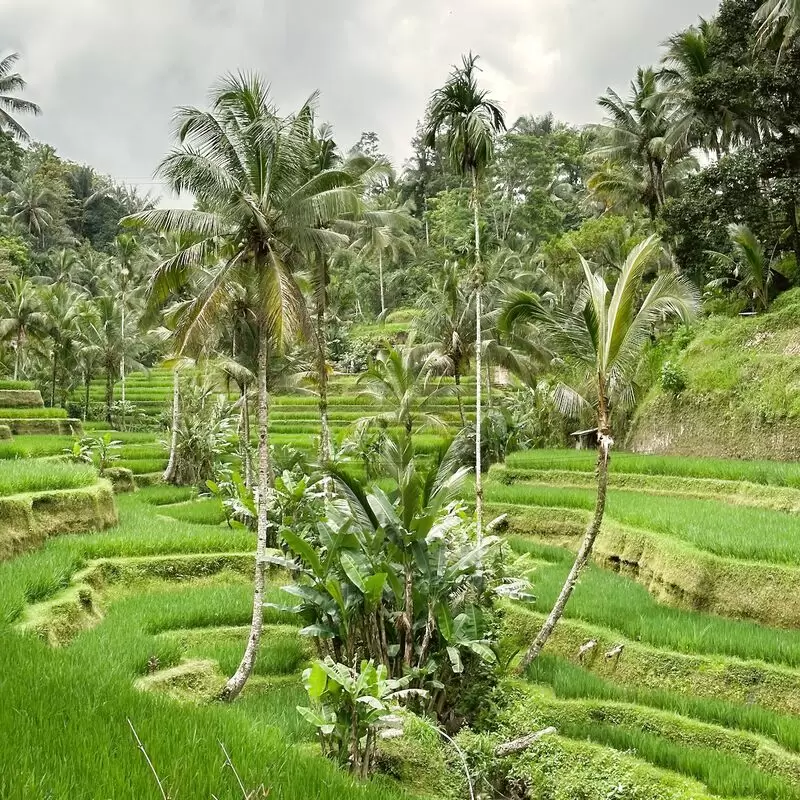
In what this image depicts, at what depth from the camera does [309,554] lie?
7.23 meters

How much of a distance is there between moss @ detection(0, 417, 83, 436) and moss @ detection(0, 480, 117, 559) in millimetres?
9399

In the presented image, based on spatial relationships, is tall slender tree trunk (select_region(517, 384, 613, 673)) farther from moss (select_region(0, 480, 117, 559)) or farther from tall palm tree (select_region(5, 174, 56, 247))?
tall palm tree (select_region(5, 174, 56, 247))

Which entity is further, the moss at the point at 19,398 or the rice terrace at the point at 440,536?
the moss at the point at 19,398

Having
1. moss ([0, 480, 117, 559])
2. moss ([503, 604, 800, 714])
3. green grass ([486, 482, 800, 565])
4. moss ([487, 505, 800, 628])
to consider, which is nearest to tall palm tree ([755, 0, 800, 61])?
green grass ([486, 482, 800, 565])

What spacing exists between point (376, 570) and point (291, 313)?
132 inches

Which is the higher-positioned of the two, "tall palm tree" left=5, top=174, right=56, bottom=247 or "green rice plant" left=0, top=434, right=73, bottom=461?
"tall palm tree" left=5, top=174, right=56, bottom=247

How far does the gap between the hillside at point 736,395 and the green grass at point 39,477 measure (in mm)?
14563

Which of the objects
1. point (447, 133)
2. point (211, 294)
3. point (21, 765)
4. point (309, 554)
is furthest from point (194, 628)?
point (447, 133)

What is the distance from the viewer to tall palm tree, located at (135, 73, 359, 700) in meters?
8.91

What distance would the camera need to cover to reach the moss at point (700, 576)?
916cm

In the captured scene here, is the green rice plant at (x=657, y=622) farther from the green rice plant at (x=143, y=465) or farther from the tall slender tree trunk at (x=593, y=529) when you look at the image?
the green rice plant at (x=143, y=465)

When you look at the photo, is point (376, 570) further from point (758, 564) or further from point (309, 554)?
point (758, 564)

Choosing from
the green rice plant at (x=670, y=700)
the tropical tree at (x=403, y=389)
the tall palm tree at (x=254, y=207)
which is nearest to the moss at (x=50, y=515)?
the tall palm tree at (x=254, y=207)

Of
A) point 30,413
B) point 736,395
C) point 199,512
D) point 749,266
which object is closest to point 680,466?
point 736,395
